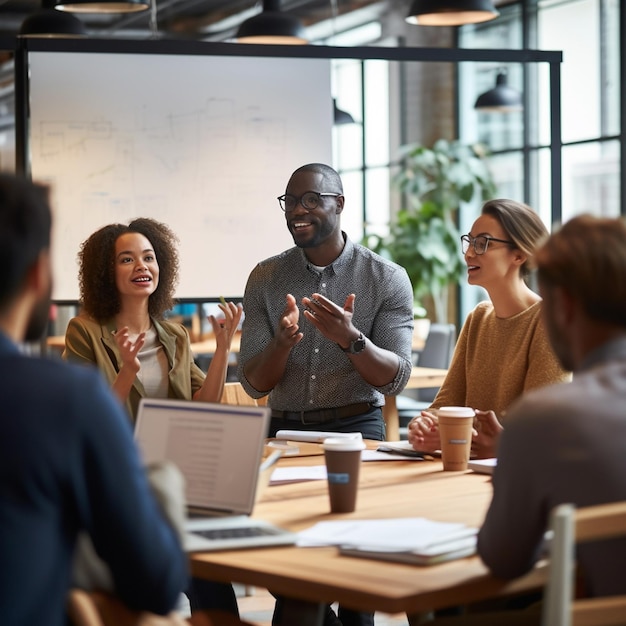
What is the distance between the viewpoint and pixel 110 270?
3.60 meters

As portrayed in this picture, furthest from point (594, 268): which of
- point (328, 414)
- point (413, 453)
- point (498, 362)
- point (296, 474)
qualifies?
point (328, 414)

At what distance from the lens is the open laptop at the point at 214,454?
2.12 metres

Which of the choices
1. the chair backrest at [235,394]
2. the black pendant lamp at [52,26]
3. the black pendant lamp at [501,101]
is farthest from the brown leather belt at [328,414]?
the black pendant lamp at [501,101]

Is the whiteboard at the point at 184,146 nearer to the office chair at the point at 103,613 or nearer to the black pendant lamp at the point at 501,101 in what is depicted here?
the office chair at the point at 103,613

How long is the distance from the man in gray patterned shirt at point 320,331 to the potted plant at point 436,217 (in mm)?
5695

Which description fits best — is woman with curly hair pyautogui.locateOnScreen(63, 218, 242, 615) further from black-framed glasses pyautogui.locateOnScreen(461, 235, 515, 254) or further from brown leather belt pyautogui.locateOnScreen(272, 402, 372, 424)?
black-framed glasses pyautogui.locateOnScreen(461, 235, 515, 254)

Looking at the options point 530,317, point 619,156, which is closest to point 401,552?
point 530,317

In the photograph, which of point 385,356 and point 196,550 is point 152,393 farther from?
point 196,550

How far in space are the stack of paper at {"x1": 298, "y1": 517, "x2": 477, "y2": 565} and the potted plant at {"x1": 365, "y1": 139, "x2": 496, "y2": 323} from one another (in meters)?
7.40

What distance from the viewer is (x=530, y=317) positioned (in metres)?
3.18

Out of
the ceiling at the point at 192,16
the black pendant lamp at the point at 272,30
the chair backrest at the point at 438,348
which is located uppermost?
the ceiling at the point at 192,16

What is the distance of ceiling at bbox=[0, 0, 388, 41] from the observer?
11375 millimetres

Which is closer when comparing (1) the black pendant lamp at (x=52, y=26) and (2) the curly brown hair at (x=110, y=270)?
(2) the curly brown hair at (x=110, y=270)

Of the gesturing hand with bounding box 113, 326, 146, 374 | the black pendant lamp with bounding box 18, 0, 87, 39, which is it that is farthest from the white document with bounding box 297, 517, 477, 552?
the black pendant lamp with bounding box 18, 0, 87, 39
